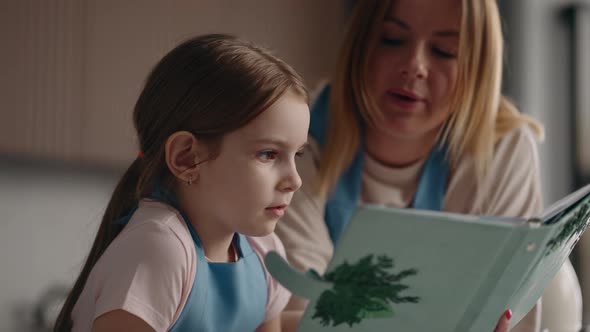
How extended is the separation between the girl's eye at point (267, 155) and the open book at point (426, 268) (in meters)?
0.17

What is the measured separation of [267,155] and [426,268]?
290 mm

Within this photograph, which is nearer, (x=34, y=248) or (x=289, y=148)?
(x=289, y=148)

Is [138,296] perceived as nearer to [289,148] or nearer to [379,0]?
[289,148]

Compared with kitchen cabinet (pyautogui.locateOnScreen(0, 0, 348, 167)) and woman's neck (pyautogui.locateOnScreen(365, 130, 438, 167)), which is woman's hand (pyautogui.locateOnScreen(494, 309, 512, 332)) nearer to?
woman's neck (pyautogui.locateOnScreen(365, 130, 438, 167))

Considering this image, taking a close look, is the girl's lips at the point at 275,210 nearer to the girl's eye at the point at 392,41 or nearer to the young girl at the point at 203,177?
the young girl at the point at 203,177

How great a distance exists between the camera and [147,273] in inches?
36.2

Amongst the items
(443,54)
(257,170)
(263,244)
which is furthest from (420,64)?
(257,170)

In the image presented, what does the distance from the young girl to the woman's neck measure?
26.6 inches

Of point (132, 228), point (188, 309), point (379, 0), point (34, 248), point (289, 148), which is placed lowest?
point (34, 248)

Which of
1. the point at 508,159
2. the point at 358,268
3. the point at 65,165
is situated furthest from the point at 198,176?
the point at 65,165

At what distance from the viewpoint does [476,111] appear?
5.32 feet

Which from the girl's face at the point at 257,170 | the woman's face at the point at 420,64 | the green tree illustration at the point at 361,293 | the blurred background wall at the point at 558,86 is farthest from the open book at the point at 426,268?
the blurred background wall at the point at 558,86

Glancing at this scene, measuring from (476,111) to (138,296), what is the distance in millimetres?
960

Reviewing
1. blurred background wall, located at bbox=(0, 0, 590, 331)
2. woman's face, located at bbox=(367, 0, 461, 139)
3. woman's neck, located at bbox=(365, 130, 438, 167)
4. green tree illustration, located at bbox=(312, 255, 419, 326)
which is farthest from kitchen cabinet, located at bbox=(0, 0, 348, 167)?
green tree illustration, located at bbox=(312, 255, 419, 326)
